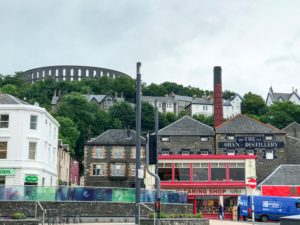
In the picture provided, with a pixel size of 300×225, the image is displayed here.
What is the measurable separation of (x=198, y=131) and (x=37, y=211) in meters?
38.7

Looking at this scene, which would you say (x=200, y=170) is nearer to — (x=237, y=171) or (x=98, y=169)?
(x=237, y=171)

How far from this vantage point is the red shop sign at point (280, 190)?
162 feet

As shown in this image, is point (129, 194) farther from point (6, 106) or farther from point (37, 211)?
point (6, 106)

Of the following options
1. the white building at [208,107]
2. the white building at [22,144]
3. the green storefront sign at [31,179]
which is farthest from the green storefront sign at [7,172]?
the white building at [208,107]

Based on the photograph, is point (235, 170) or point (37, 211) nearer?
point (37, 211)

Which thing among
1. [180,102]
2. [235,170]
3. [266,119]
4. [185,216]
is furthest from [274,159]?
[180,102]

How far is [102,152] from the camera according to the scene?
2505 inches

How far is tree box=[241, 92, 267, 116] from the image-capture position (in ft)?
413

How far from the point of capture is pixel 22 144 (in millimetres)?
41469

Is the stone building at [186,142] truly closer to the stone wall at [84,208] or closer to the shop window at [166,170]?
the shop window at [166,170]

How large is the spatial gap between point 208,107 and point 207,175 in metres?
85.7

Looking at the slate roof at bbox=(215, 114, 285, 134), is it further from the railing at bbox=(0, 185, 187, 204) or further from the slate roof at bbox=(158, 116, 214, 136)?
the railing at bbox=(0, 185, 187, 204)

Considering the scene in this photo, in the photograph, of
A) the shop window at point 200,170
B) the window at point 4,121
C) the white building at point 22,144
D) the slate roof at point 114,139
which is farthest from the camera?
the slate roof at point 114,139

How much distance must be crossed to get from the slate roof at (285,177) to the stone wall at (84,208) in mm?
22161
